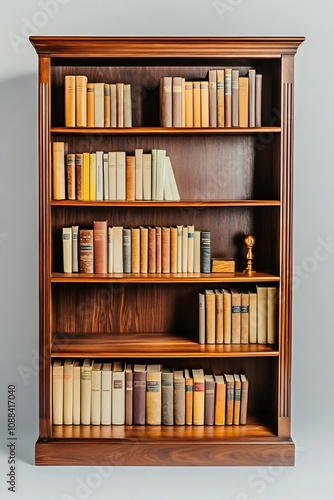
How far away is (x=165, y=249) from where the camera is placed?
3.83 meters

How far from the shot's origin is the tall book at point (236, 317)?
3.83 meters

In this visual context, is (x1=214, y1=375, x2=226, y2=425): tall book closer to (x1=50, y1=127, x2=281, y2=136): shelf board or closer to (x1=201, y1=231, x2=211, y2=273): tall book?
(x1=201, y1=231, x2=211, y2=273): tall book

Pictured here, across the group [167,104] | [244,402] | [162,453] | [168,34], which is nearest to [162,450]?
[162,453]

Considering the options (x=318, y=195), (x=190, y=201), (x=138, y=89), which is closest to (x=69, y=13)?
(x=138, y=89)

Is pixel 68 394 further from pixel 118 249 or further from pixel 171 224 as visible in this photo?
pixel 171 224

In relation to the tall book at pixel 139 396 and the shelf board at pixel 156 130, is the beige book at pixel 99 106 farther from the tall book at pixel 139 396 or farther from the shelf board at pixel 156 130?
the tall book at pixel 139 396

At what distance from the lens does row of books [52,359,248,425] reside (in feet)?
12.5

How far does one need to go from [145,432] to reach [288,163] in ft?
4.92

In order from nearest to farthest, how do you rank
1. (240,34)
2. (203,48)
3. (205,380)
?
1. (203,48)
2. (205,380)
3. (240,34)

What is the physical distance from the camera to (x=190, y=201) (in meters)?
3.72

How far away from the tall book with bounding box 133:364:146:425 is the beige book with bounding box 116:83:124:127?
126 cm

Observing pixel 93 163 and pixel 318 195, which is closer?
pixel 93 163

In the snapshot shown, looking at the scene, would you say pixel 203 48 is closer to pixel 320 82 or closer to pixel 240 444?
pixel 320 82

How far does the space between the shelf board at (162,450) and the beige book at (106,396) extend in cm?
15
